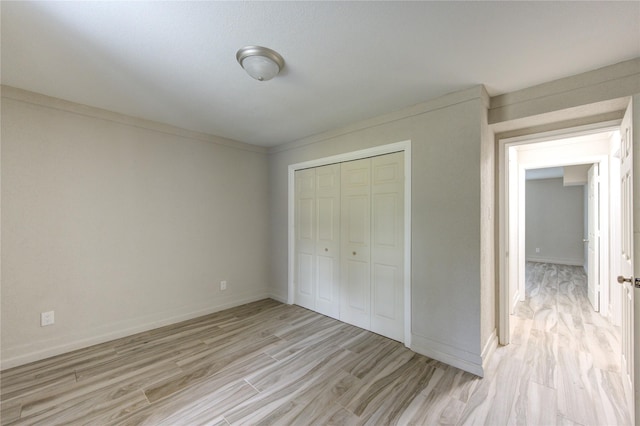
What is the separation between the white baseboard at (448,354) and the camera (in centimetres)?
223

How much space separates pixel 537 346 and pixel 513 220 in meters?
1.68

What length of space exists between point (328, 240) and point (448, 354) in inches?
71.3

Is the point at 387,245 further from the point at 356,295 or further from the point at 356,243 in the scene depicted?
the point at 356,295

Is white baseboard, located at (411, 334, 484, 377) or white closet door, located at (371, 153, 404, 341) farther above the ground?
white closet door, located at (371, 153, 404, 341)

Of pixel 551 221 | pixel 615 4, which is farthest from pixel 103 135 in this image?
pixel 551 221

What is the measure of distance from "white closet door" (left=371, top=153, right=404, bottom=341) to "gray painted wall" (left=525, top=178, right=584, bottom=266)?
7057mm

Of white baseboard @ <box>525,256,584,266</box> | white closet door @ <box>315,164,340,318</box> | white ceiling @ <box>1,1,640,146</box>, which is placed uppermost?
white ceiling @ <box>1,1,640,146</box>

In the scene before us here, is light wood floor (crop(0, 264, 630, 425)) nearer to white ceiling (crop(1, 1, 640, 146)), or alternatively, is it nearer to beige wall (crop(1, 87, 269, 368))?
beige wall (crop(1, 87, 269, 368))

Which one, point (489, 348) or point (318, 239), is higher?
point (318, 239)

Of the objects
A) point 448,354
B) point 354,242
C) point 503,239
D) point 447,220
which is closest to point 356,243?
point 354,242

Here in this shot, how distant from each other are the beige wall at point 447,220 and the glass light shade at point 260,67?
142 centimetres

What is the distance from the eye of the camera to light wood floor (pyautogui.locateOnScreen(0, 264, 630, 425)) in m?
1.78

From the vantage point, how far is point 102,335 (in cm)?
275

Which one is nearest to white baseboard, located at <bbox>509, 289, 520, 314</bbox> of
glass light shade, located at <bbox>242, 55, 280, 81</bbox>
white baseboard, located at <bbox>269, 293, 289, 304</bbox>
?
white baseboard, located at <bbox>269, 293, 289, 304</bbox>
